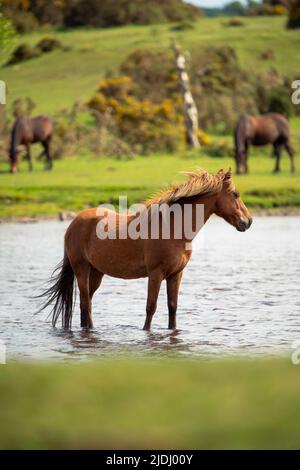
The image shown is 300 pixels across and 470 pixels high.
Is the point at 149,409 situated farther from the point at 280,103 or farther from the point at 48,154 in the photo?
the point at 280,103

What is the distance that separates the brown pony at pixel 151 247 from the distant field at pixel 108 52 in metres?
25.3

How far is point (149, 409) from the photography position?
13.5 ft

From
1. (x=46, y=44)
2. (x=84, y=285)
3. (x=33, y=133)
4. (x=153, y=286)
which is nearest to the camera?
(x=153, y=286)

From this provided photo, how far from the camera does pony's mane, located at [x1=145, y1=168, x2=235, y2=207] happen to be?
27.4 ft

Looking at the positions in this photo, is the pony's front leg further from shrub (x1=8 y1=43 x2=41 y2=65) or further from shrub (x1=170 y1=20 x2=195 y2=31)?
shrub (x1=170 y1=20 x2=195 y2=31)

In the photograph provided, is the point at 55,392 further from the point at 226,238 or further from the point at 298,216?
the point at 298,216

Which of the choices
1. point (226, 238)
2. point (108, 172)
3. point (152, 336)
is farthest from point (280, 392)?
point (108, 172)

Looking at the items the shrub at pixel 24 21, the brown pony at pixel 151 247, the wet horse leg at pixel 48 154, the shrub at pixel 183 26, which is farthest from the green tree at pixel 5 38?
the shrub at pixel 24 21

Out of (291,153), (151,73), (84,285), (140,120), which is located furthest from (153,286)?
(151,73)

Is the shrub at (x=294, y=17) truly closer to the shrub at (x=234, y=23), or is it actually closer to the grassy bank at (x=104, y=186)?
the shrub at (x=234, y=23)

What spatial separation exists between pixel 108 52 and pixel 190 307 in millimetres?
34681

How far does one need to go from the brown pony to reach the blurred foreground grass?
3232 millimetres

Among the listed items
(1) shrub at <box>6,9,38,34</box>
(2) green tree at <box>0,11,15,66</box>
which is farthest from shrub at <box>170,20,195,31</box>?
(2) green tree at <box>0,11,15,66</box>

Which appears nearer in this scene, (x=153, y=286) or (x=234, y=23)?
(x=153, y=286)
